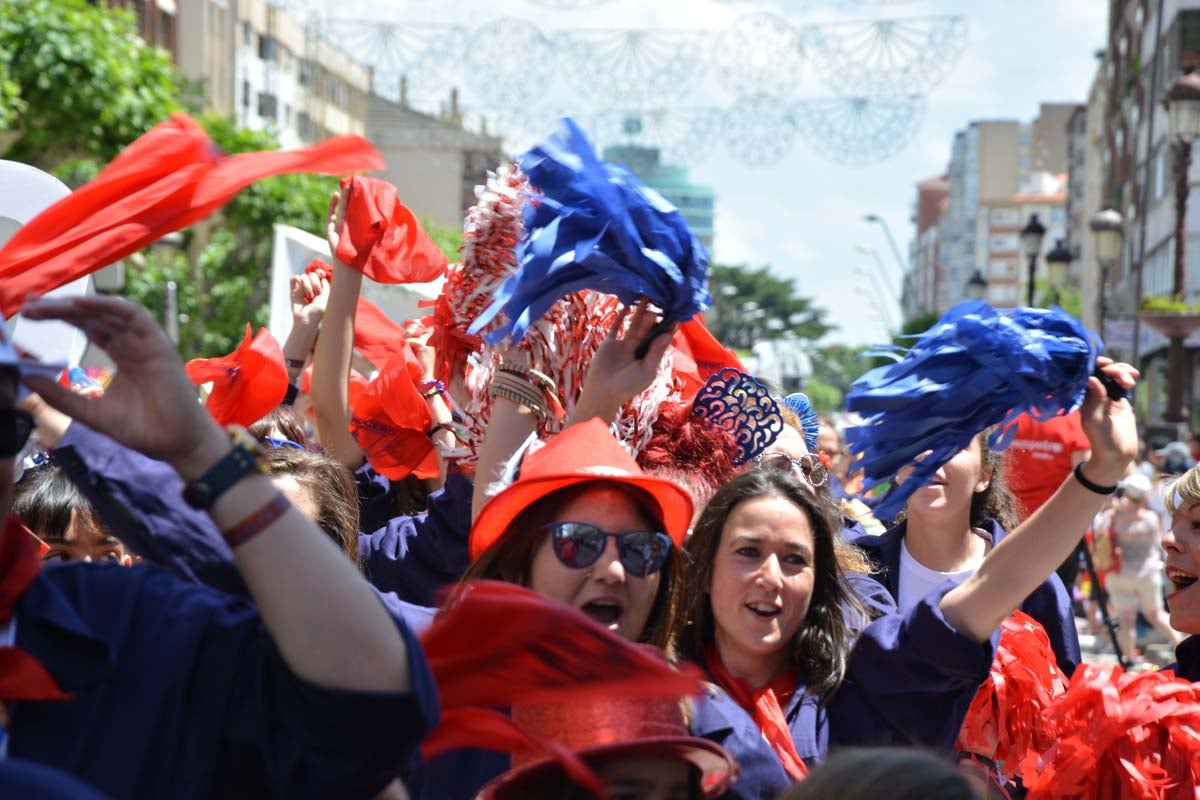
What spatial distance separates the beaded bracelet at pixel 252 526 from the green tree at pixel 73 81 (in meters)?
15.3

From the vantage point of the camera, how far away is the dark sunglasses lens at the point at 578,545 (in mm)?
2844

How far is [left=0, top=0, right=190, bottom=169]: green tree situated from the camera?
55.7 ft

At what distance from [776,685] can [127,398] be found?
1814 millimetres

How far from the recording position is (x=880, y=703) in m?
3.03

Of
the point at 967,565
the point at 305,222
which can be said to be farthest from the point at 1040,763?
the point at 305,222

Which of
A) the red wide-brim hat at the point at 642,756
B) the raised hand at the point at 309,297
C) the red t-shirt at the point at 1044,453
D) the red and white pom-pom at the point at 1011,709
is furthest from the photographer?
the red t-shirt at the point at 1044,453

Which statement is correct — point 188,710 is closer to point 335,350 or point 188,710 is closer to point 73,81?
point 335,350

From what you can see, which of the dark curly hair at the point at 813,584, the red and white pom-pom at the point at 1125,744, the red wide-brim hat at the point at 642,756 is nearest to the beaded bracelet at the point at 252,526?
the red wide-brim hat at the point at 642,756

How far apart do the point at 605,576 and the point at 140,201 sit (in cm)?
105

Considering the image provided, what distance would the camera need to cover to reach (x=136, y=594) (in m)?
1.88

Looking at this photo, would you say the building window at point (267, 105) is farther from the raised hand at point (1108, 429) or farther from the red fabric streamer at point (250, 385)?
the raised hand at point (1108, 429)

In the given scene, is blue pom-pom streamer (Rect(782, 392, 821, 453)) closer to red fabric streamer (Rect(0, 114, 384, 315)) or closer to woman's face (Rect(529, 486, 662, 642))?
woman's face (Rect(529, 486, 662, 642))

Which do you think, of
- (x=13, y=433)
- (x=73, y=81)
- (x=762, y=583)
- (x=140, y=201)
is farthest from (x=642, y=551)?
(x=73, y=81)

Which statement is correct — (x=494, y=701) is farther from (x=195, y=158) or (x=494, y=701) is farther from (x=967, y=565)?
(x=967, y=565)
